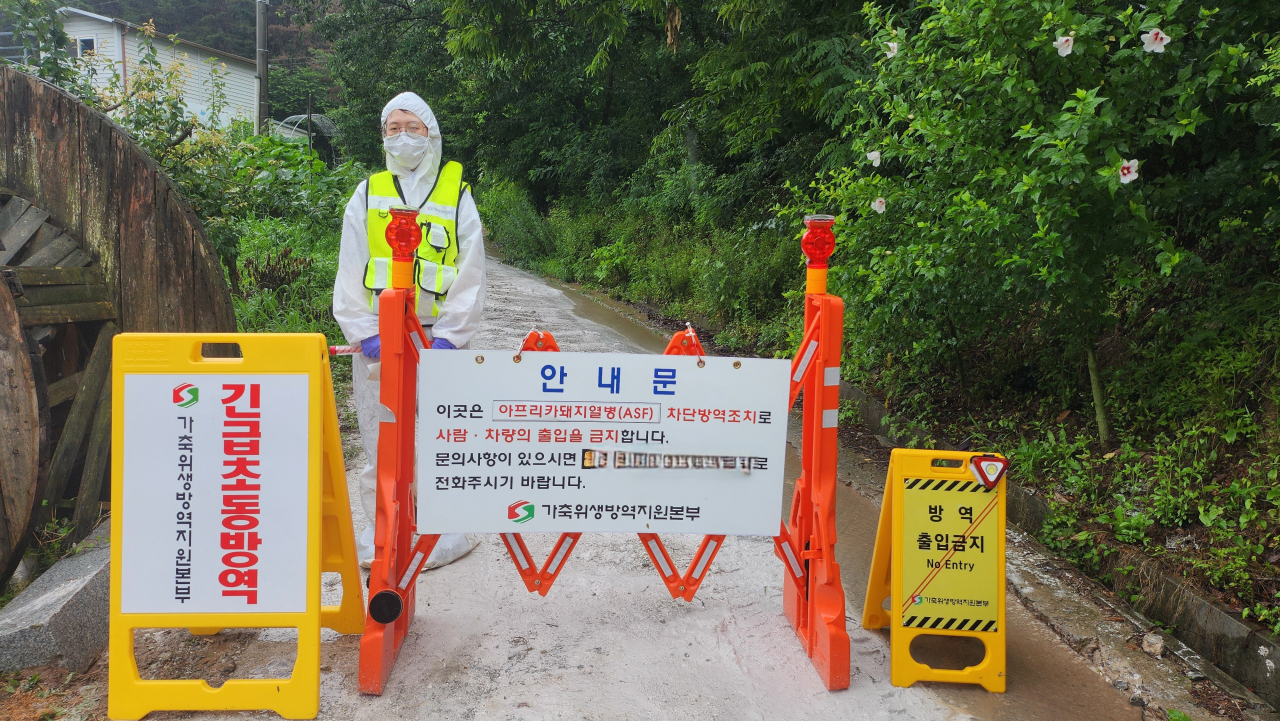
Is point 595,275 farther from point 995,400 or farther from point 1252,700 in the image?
point 1252,700

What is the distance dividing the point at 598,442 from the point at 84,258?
8.98 ft

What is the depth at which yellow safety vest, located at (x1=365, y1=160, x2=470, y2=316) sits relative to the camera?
360cm

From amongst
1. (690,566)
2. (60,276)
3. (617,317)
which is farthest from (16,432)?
(617,317)

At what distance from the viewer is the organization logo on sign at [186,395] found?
276 centimetres

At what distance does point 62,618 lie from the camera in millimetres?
2883

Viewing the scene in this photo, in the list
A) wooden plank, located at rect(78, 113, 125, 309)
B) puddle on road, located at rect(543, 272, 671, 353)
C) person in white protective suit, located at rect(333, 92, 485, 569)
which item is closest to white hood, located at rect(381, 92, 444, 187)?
person in white protective suit, located at rect(333, 92, 485, 569)

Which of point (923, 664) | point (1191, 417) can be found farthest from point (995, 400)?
point (923, 664)

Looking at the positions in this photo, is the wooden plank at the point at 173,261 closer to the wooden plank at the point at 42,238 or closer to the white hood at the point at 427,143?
the wooden plank at the point at 42,238

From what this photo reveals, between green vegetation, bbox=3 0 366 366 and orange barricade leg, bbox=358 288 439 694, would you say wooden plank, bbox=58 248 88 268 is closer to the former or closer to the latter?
orange barricade leg, bbox=358 288 439 694

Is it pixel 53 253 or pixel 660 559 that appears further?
pixel 53 253

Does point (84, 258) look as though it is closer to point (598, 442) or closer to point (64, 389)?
point (64, 389)

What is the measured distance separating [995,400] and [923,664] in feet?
10.1

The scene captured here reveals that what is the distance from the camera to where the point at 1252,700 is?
9.58 ft

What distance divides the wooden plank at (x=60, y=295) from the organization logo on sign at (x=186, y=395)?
3.79ft
